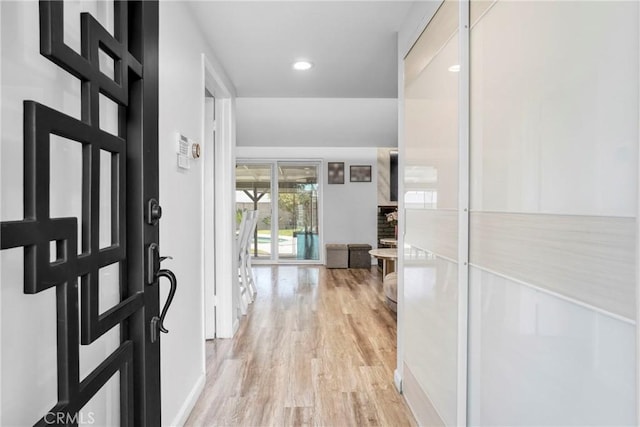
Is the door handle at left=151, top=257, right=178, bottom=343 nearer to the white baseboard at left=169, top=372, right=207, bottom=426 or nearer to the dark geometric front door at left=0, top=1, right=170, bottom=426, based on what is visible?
the dark geometric front door at left=0, top=1, right=170, bottom=426

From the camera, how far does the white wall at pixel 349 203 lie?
25.0 feet

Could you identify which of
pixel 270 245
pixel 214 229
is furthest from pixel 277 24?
pixel 270 245

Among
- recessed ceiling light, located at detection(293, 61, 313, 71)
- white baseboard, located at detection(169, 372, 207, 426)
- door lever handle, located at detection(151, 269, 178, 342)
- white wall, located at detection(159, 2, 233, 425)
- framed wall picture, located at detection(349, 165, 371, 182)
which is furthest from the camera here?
framed wall picture, located at detection(349, 165, 371, 182)

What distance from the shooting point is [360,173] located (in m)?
7.68

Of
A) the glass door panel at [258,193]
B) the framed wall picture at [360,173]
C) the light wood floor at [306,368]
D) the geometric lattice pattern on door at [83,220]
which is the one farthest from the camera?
the framed wall picture at [360,173]

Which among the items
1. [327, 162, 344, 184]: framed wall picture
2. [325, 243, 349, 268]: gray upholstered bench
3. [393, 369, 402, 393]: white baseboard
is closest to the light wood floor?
[393, 369, 402, 393]: white baseboard

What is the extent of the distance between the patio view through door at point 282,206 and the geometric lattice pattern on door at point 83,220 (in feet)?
21.3

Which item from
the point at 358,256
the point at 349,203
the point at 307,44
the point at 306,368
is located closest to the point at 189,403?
the point at 306,368

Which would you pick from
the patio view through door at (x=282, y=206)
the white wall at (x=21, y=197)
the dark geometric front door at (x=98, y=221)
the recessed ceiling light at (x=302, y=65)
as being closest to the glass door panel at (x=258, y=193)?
the patio view through door at (x=282, y=206)

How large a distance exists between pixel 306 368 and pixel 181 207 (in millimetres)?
1511

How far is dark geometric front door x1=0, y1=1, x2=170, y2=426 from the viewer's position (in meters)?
0.68

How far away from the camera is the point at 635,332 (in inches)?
29.6

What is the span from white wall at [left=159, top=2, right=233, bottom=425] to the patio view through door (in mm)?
5040

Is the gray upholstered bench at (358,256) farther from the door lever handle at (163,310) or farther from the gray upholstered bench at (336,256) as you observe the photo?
the door lever handle at (163,310)
